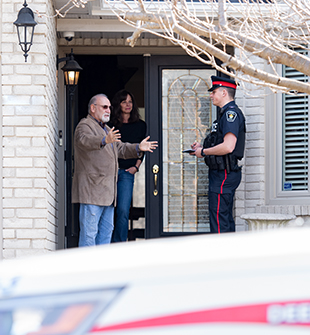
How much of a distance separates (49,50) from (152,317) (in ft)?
18.4

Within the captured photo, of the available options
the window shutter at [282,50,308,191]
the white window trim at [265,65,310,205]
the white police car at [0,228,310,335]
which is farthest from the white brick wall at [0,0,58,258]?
the white police car at [0,228,310,335]

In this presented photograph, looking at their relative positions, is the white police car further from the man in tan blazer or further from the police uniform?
the police uniform

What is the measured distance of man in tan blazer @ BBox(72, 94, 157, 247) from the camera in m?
6.48

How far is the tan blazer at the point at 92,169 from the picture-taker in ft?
21.3

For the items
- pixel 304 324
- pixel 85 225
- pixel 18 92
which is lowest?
pixel 85 225

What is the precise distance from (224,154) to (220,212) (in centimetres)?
64

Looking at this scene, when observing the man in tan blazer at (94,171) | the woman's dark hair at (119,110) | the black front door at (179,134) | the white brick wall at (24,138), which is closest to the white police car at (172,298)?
the white brick wall at (24,138)

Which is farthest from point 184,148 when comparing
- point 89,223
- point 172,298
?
point 172,298

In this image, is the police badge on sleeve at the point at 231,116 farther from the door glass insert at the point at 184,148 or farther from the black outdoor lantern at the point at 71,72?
the black outdoor lantern at the point at 71,72

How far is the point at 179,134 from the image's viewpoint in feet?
25.8

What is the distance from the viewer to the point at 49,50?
628 centimetres

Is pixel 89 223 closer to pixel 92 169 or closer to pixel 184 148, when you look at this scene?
pixel 92 169

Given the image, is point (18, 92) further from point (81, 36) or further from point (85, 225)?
point (81, 36)

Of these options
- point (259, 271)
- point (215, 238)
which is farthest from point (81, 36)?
point (259, 271)
